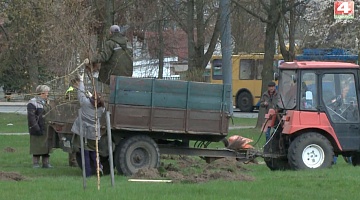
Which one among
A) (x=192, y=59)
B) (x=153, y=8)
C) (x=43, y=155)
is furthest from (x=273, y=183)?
(x=153, y=8)

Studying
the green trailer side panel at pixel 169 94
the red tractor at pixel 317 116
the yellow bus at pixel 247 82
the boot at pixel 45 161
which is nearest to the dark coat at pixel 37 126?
the boot at pixel 45 161

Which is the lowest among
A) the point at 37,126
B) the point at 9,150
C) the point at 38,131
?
the point at 9,150

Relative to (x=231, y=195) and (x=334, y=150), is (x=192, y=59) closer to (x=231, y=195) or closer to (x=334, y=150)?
(x=334, y=150)

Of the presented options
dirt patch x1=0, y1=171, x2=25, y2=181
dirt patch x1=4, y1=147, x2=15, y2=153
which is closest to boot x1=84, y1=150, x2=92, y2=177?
dirt patch x1=0, y1=171, x2=25, y2=181

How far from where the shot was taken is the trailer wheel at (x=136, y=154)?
1504 centimetres

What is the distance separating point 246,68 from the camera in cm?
4588

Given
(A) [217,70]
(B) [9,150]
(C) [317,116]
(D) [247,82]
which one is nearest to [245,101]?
(D) [247,82]

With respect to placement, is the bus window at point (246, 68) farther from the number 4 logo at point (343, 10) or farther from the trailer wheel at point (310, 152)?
the trailer wheel at point (310, 152)

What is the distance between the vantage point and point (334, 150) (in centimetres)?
1599

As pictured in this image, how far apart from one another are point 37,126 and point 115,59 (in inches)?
92.0

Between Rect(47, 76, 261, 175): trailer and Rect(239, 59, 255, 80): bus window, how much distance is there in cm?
2975

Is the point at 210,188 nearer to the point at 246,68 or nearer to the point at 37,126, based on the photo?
the point at 37,126

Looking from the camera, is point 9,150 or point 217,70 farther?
point 217,70

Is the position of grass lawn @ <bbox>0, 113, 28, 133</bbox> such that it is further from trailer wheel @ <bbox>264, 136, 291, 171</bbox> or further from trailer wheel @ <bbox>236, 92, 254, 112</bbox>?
trailer wheel @ <bbox>264, 136, 291, 171</bbox>
